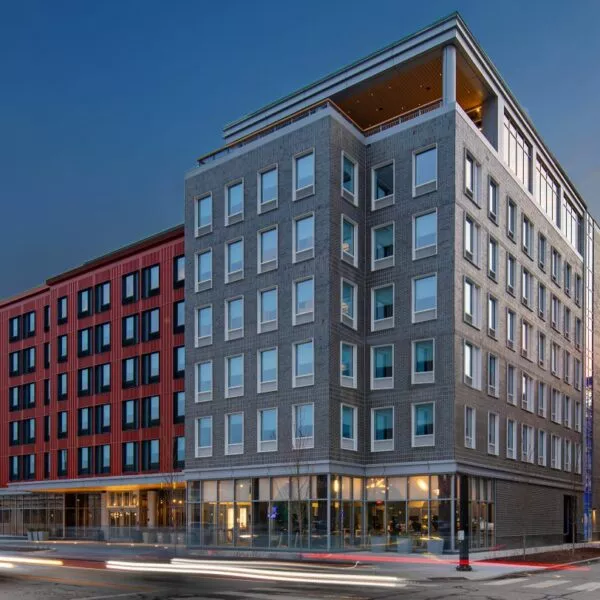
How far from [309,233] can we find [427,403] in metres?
11.8

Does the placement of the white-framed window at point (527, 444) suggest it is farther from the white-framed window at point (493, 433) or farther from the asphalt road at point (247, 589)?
the asphalt road at point (247, 589)

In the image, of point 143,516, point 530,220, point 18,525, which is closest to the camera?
point 530,220

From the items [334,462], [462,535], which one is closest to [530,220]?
[334,462]

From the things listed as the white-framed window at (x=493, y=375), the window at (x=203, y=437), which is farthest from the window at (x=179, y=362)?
the white-framed window at (x=493, y=375)

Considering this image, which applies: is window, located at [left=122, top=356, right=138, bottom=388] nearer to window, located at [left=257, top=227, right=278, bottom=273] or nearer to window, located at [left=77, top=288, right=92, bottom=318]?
window, located at [left=77, top=288, right=92, bottom=318]

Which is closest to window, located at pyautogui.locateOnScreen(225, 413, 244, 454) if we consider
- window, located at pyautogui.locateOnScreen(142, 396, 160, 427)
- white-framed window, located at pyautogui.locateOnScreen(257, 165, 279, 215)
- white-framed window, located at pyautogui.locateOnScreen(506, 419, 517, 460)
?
window, located at pyautogui.locateOnScreen(142, 396, 160, 427)

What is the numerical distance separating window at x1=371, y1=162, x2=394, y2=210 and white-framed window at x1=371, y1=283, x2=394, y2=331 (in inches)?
198

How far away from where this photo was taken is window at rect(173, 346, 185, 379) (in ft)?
196

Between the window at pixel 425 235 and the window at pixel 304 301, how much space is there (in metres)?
6.24

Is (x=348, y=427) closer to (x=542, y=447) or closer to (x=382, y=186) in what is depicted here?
(x=382, y=186)

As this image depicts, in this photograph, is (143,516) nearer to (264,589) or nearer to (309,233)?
(309,233)

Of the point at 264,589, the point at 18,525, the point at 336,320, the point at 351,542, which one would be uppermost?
the point at 336,320

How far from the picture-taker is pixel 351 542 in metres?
45.1

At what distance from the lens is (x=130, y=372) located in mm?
64000
